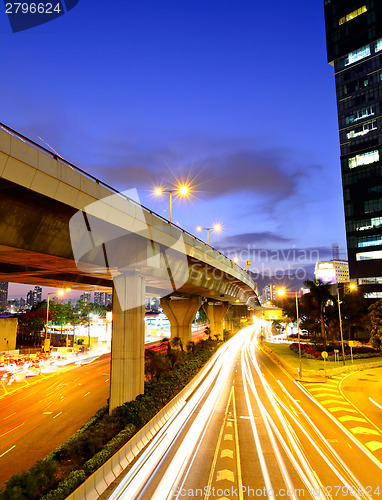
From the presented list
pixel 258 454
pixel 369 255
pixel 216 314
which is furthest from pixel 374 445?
pixel 369 255

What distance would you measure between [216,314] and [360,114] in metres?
81.9

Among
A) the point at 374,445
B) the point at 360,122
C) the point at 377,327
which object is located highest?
the point at 360,122

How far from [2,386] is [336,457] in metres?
34.9

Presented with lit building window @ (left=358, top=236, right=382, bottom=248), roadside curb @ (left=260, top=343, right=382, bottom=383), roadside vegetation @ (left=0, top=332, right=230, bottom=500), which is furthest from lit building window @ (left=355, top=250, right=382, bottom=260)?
roadside vegetation @ (left=0, top=332, right=230, bottom=500)

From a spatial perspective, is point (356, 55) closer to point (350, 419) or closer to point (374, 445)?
point (350, 419)

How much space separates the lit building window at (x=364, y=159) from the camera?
351 ft

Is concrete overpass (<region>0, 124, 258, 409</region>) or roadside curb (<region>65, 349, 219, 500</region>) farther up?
concrete overpass (<region>0, 124, 258, 409</region>)

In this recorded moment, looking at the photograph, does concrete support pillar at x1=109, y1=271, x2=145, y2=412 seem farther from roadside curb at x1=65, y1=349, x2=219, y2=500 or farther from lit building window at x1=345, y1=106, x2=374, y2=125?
lit building window at x1=345, y1=106, x2=374, y2=125

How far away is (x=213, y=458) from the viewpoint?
16.5 m

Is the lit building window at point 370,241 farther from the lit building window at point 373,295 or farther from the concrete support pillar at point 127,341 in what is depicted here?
the concrete support pillar at point 127,341

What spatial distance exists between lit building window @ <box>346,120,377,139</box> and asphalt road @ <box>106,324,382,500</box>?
104 metres

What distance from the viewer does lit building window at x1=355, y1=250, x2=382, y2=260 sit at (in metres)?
102

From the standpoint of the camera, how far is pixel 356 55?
383 feet

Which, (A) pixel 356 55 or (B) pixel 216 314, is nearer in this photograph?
(B) pixel 216 314
